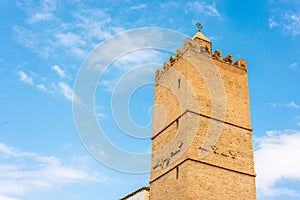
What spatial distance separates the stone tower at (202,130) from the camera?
51.2 feet

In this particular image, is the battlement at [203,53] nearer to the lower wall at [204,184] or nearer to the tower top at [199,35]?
the tower top at [199,35]

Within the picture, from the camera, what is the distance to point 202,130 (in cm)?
1648

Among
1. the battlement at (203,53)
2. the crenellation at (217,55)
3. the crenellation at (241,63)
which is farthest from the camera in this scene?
the crenellation at (241,63)

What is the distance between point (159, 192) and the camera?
16.8m

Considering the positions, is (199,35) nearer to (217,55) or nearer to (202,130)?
(217,55)

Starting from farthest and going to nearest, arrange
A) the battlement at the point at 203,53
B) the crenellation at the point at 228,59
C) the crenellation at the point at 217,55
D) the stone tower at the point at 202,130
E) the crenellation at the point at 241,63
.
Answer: the crenellation at the point at 241,63 → the crenellation at the point at 228,59 → the crenellation at the point at 217,55 → the battlement at the point at 203,53 → the stone tower at the point at 202,130

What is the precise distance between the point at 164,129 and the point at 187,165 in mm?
3411

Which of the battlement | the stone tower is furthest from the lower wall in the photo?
the battlement

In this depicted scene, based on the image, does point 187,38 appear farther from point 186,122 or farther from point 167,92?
point 186,122

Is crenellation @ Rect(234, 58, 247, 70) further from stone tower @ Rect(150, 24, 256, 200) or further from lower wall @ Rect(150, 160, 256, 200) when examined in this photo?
lower wall @ Rect(150, 160, 256, 200)

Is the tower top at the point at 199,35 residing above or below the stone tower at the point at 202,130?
above

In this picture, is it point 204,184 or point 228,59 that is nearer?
point 204,184

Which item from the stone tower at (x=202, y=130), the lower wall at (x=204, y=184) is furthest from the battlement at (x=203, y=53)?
the lower wall at (x=204, y=184)

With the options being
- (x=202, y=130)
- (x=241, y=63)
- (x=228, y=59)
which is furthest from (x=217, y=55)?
(x=202, y=130)
